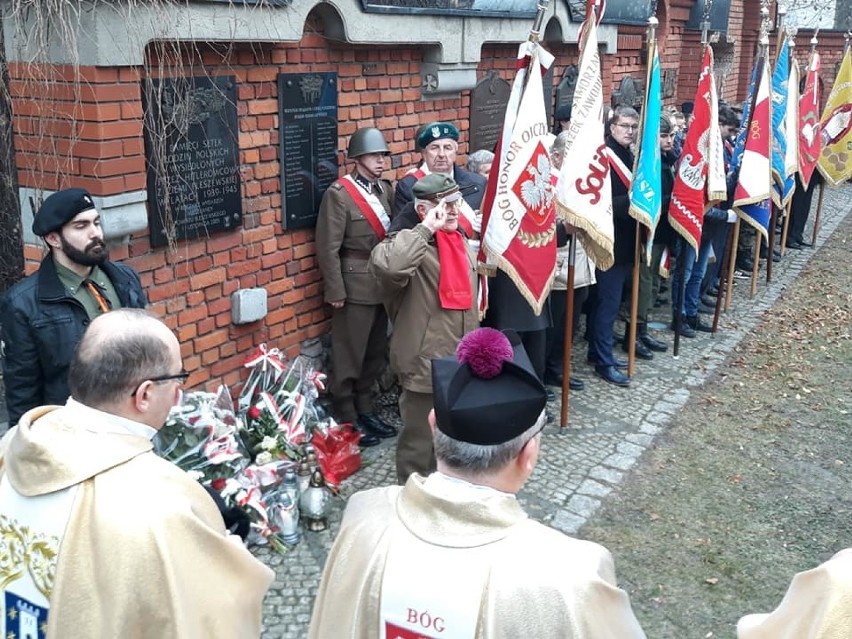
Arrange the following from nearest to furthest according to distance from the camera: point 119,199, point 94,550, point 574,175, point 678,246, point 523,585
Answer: point 523,585, point 94,550, point 119,199, point 574,175, point 678,246

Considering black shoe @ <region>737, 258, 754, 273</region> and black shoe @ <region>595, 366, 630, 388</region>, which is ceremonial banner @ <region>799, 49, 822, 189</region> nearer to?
black shoe @ <region>737, 258, 754, 273</region>

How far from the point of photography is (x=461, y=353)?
214 cm

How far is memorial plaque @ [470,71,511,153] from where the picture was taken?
721 centimetres

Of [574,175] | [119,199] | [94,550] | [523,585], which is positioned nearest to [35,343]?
[119,199]

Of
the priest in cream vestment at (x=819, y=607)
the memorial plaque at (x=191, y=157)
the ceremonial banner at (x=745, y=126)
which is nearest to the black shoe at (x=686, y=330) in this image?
the ceremonial banner at (x=745, y=126)

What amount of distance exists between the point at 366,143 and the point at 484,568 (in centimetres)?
400

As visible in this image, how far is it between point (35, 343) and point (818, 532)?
4161mm

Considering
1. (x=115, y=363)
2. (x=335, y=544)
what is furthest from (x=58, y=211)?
(x=335, y=544)

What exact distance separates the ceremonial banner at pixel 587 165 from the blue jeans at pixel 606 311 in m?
1.08

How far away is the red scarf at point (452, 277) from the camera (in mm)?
4625

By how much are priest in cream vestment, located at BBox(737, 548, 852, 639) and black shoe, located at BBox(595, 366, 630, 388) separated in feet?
16.1

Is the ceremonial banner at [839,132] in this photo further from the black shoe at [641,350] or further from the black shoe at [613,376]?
the black shoe at [613,376]

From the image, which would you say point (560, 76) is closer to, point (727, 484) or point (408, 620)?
point (727, 484)

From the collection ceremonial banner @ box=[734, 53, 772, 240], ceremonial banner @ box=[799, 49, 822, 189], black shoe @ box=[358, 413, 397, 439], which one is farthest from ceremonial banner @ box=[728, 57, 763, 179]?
black shoe @ box=[358, 413, 397, 439]
